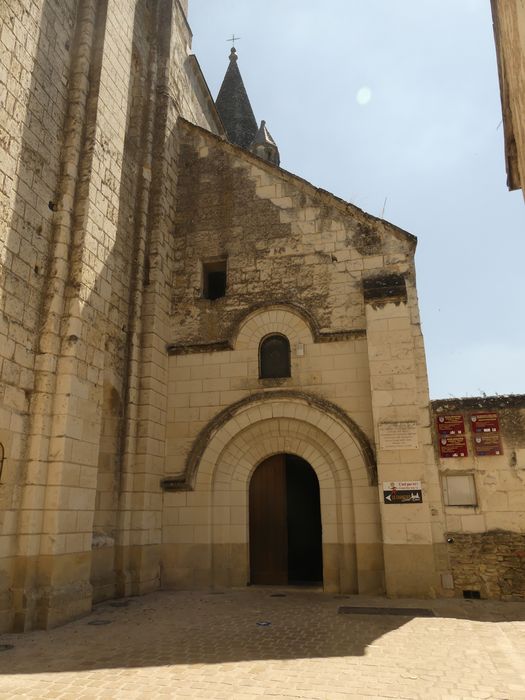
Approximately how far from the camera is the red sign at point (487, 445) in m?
7.99

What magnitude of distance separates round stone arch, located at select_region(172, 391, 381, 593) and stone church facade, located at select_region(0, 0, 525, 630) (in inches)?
1.3

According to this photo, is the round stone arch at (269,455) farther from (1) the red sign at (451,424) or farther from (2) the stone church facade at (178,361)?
(1) the red sign at (451,424)

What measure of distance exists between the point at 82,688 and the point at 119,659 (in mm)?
751

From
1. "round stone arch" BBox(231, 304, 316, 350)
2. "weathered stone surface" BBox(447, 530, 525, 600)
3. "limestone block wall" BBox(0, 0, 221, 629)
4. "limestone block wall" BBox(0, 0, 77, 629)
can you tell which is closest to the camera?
"limestone block wall" BBox(0, 0, 77, 629)

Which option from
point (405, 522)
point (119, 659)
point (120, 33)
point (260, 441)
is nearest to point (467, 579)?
point (405, 522)

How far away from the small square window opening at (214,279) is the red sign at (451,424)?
4.73 metres

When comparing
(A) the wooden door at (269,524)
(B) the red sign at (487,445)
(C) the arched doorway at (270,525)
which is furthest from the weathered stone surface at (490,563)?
(A) the wooden door at (269,524)

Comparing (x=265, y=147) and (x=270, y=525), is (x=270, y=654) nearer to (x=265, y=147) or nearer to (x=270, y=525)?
(x=270, y=525)

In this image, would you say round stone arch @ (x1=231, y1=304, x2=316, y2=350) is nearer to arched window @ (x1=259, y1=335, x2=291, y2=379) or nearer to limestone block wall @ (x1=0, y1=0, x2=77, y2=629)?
arched window @ (x1=259, y1=335, x2=291, y2=379)

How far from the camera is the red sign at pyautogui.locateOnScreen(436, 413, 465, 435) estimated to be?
8.19m

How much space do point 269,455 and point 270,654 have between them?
4.24m

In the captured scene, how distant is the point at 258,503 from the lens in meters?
9.11

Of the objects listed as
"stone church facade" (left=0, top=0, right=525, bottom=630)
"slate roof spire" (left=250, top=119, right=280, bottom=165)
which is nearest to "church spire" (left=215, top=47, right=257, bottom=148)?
"slate roof spire" (left=250, top=119, right=280, bottom=165)

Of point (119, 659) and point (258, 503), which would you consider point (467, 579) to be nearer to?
point (258, 503)
